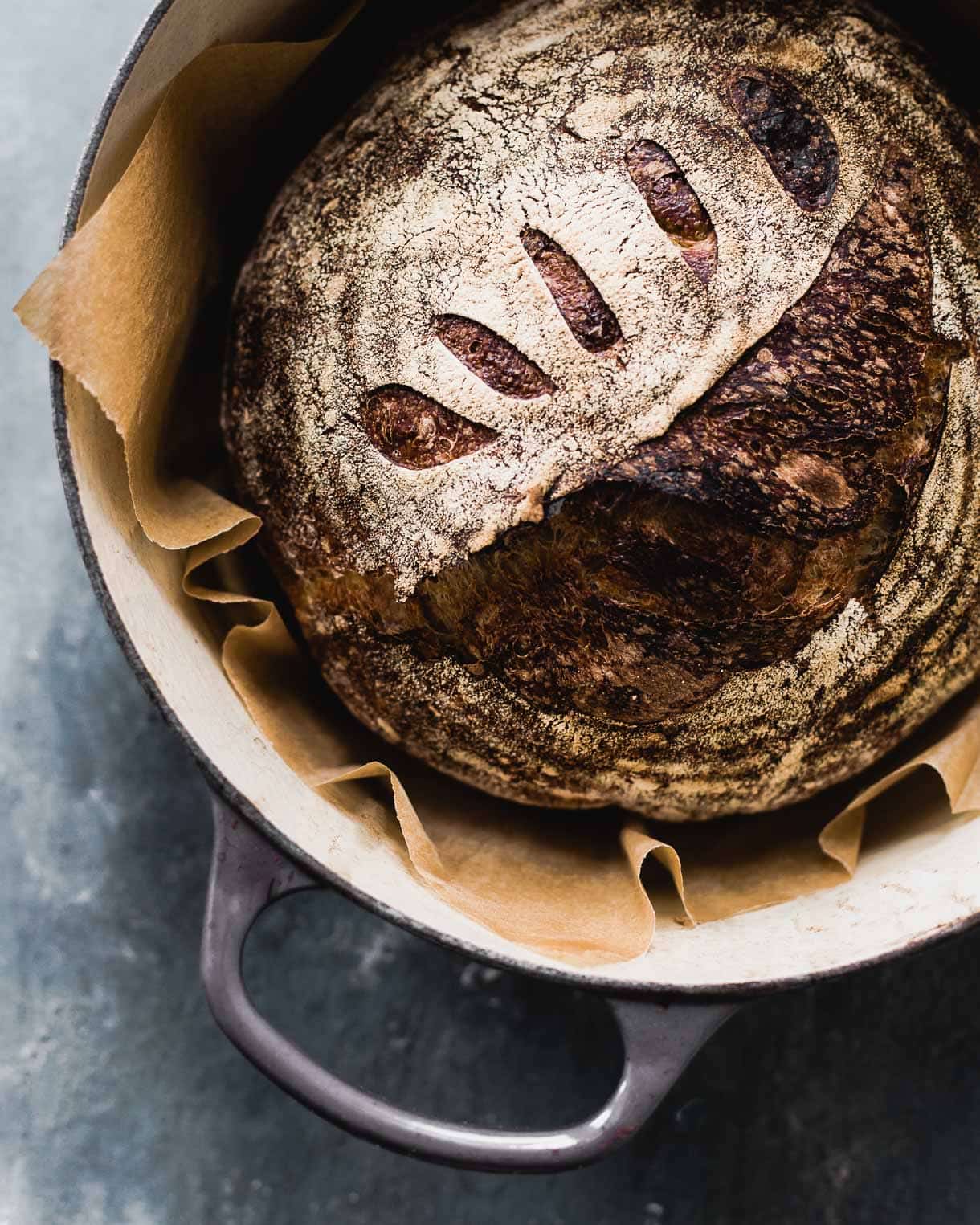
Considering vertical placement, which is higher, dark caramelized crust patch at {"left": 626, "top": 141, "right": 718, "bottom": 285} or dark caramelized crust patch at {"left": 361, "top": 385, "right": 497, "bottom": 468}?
dark caramelized crust patch at {"left": 626, "top": 141, "right": 718, "bottom": 285}

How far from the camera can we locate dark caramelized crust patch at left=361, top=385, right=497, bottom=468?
0.85 meters

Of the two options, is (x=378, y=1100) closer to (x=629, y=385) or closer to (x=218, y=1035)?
(x=218, y=1035)

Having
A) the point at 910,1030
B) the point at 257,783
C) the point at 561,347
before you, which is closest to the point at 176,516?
the point at 257,783

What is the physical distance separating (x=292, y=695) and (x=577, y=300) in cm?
42

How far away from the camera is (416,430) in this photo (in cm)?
86

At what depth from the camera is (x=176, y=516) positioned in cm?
91

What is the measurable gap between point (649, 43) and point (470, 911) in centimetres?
68

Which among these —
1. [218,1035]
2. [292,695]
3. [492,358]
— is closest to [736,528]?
[492,358]

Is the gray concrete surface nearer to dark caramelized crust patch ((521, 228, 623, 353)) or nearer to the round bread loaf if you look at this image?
the round bread loaf

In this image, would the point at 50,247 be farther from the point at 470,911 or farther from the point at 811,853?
the point at 811,853

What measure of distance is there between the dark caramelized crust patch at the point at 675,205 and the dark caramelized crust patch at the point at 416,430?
198 mm

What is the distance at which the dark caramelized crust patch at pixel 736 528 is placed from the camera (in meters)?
0.80

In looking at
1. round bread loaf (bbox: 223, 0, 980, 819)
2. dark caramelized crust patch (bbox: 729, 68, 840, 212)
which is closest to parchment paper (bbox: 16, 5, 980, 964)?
round bread loaf (bbox: 223, 0, 980, 819)

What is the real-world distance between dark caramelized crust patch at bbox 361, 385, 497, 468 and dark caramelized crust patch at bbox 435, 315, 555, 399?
0.04 metres
